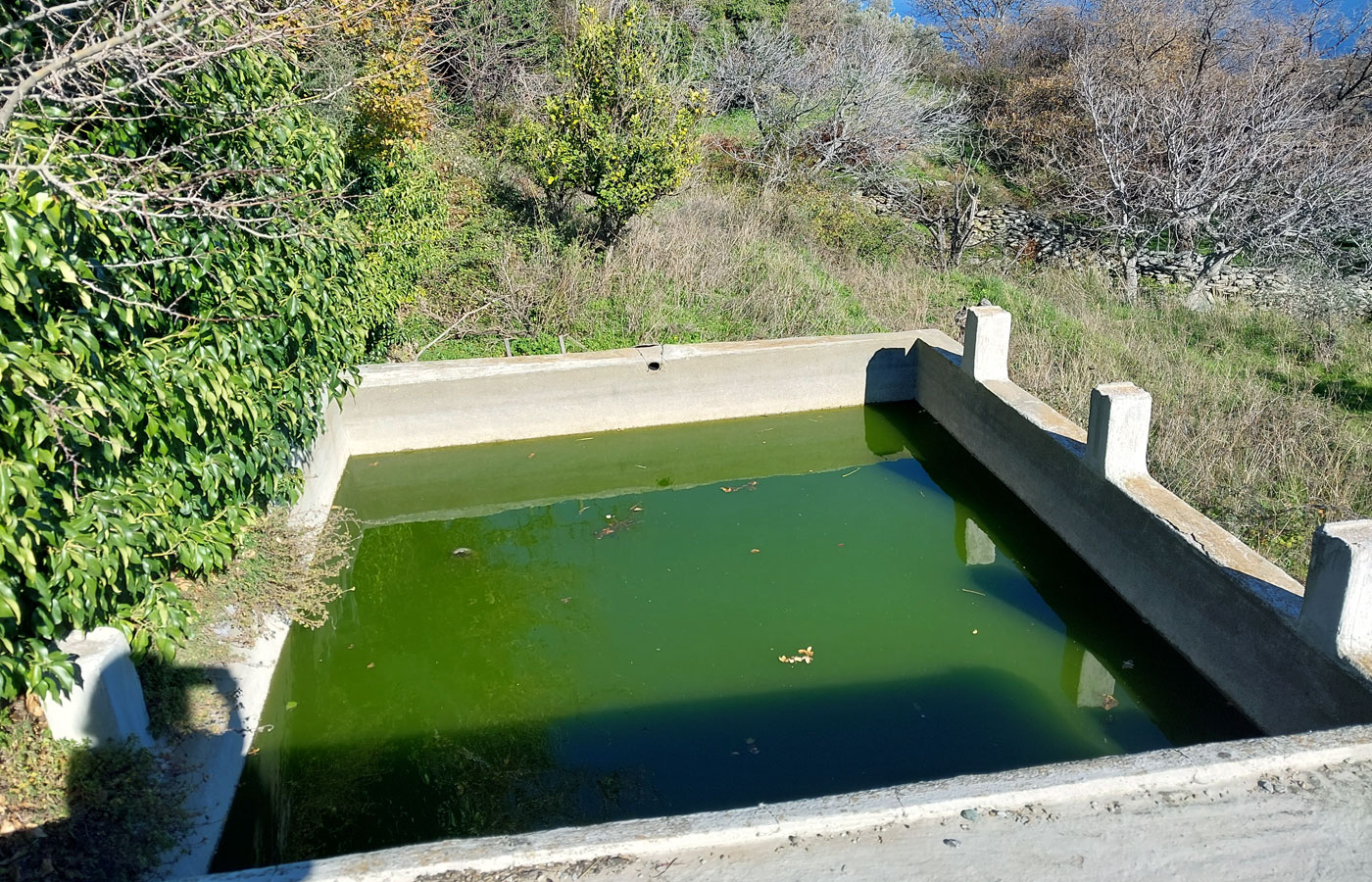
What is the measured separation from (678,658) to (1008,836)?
2728 mm

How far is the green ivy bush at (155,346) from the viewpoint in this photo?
324 centimetres

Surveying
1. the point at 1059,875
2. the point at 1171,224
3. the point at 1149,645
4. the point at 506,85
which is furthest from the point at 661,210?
the point at 1059,875

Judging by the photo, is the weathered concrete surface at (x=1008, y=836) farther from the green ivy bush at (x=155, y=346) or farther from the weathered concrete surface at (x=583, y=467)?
the weathered concrete surface at (x=583, y=467)

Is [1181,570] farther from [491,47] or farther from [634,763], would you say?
[491,47]

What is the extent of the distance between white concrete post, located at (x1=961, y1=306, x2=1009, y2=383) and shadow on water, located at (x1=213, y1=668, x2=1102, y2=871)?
3339 millimetres

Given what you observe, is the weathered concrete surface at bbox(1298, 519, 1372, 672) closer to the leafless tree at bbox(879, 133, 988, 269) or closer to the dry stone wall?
the dry stone wall

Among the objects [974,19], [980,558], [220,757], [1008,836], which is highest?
[974,19]

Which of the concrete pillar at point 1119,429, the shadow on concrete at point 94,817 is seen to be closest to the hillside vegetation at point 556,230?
the shadow on concrete at point 94,817

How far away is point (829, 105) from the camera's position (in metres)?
17.3

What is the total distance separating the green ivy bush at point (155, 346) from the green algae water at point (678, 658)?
3.83 feet

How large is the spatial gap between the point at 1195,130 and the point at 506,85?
10.1 metres

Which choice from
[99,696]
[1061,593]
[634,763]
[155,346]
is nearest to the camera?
[99,696]

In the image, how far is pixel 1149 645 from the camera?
223 inches

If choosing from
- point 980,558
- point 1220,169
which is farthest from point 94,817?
point 1220,169
